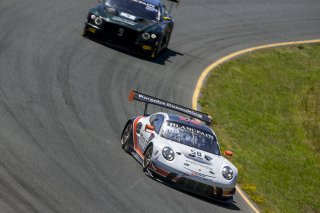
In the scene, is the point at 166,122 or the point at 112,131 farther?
the point at 112,131

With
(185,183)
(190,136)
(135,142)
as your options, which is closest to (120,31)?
(135,142)

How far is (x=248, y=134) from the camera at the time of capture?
20234mm

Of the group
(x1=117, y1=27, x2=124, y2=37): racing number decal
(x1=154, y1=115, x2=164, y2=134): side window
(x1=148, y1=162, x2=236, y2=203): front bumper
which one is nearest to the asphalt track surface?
(x1=148, y1=162, x2=236, y2=203): front bumper

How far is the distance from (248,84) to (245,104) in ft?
6.86

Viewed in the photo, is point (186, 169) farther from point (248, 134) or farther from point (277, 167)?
point (248, 134)

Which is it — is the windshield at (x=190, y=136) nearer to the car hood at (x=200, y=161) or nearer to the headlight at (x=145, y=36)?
the car hood at (x=200, y=161)

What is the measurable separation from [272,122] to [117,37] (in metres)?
5.15

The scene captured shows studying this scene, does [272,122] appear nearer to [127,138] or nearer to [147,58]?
[147,58]

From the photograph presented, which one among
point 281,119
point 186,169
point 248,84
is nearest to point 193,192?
point 186,169

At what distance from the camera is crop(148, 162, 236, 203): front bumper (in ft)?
46.5

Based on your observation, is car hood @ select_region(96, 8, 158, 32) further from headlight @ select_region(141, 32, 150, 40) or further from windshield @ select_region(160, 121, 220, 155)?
windshield @ select_region(160, 121, 220, 155)

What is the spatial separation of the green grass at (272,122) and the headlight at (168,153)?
2.29 metres

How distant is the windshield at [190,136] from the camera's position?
15242 millimetres

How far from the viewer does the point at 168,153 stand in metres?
14.5
